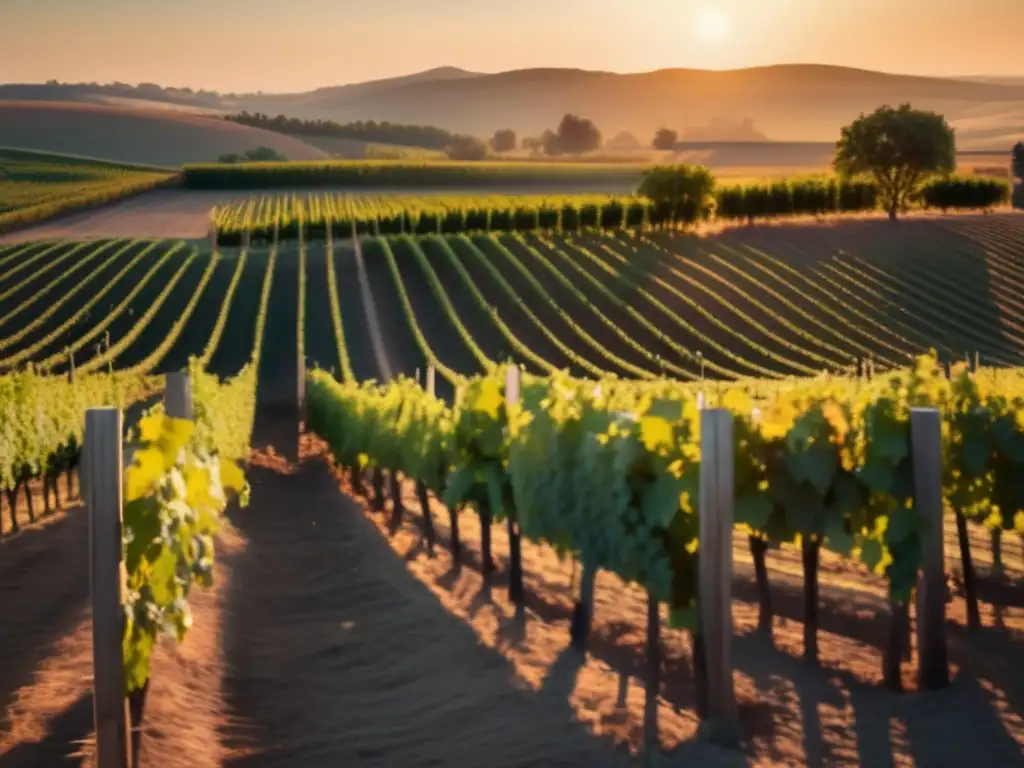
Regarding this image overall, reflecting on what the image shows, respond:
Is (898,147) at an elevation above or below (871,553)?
above

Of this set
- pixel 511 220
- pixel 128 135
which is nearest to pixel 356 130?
pixel 128 135

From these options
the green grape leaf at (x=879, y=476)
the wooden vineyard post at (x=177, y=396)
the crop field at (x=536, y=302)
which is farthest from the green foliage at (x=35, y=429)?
the crop field at (x=536, y=302)

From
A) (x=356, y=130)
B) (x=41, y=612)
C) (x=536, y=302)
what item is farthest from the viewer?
(x=356, y=130)

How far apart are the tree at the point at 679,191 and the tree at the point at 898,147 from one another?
1150 centimetres

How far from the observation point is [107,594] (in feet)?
21.5

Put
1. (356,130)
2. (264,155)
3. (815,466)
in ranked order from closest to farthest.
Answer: (815,466)
(264,155)
(356,130)

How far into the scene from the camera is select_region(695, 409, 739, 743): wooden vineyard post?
7398mm

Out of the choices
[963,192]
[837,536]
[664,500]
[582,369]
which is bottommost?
[582,369]

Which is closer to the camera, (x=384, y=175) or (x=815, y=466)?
(x=815, y=466)

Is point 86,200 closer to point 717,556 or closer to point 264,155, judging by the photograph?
point 264,155

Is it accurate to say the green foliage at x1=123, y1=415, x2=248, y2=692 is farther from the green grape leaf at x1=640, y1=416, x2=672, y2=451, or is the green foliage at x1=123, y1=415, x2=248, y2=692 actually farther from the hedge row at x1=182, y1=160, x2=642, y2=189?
the hedge row at x1=182, y1=160, x2=642, y2=189

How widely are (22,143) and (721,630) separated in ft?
387

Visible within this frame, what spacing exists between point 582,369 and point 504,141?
501ft

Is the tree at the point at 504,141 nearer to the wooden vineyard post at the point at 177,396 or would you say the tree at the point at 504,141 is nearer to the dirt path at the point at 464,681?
the dirt path at the point at 464,681
